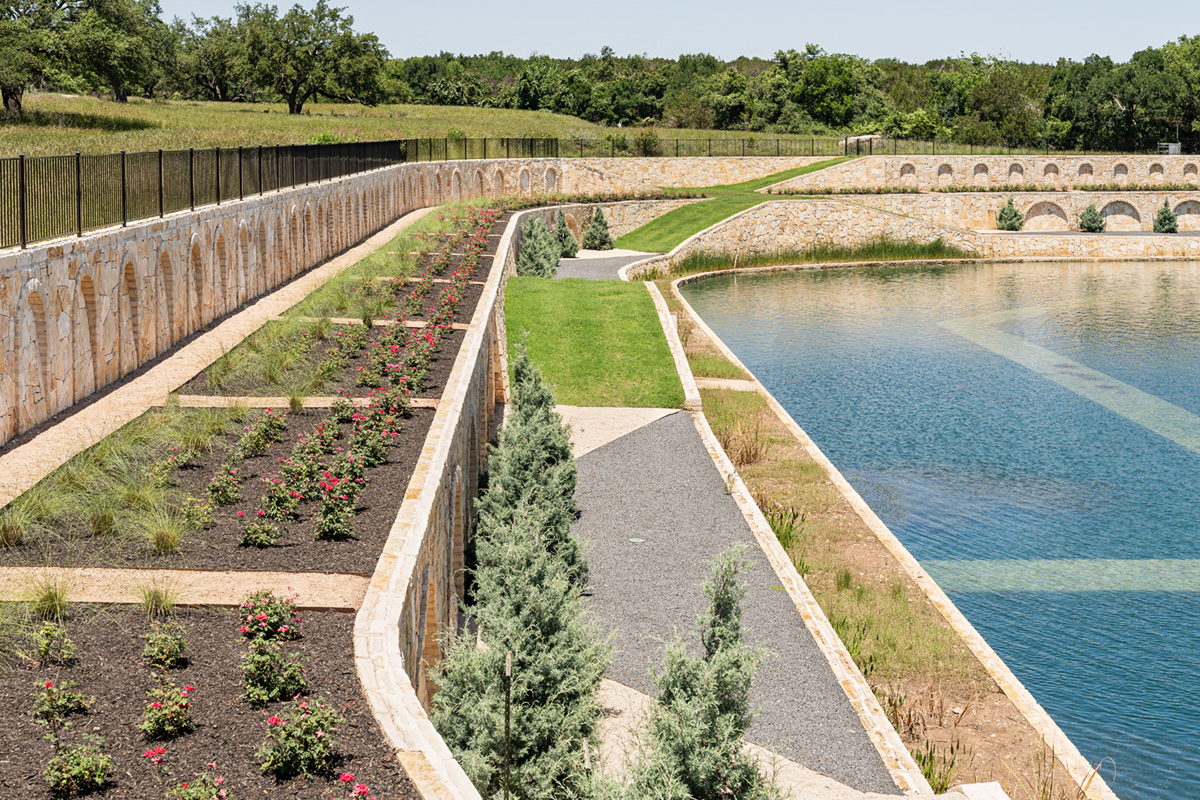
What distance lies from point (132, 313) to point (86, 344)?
6.50 ft

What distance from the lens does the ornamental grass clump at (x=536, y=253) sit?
41.9 m

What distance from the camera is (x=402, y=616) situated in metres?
9.41

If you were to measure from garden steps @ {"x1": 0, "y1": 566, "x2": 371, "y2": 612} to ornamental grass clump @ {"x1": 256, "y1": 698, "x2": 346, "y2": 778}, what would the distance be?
7.13 ft

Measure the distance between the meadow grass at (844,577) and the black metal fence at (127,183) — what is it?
38.4 ft

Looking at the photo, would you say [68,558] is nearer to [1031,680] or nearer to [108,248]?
[108,248]

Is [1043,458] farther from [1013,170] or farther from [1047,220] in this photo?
[1013,170]

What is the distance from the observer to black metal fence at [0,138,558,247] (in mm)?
15164

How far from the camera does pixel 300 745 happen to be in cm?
719

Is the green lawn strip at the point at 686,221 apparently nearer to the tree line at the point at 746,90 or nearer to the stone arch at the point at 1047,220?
the stone arch at the point at 1047,220

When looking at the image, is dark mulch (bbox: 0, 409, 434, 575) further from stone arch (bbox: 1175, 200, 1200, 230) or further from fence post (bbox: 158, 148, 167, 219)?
stone arch (bbox: 1175, 200, 1200, 230)

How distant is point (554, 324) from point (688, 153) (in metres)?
45.8

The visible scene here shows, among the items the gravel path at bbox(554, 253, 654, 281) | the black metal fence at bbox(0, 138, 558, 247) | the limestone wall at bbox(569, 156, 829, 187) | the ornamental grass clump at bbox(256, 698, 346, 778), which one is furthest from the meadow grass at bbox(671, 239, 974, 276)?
the ornamental grass clump at bbox(256, 698, 346, 778)

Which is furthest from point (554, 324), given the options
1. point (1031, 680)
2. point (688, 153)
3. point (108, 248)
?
point (688, 153)

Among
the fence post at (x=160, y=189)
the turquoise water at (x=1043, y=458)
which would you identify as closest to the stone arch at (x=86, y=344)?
the fence post at (x=160, y=189)
